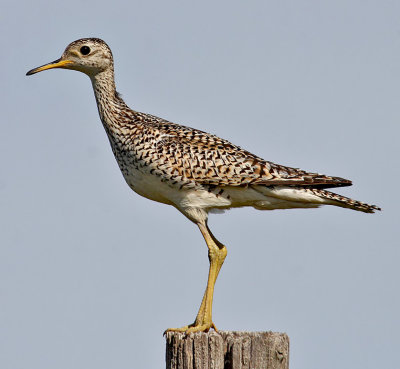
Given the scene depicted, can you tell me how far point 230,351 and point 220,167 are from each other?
14.6 ft

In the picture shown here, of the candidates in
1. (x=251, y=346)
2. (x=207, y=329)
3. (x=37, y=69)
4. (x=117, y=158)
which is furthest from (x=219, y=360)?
(x=37, y=69)

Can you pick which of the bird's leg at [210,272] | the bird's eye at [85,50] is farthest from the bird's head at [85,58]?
the bird's leg at [210,272]

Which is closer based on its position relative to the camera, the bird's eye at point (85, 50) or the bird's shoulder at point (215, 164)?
the bird's shoulder at point (215, 164)

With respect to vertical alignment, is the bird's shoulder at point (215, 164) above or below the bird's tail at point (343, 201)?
above

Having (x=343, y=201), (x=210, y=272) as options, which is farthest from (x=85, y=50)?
(x=343, y=201)

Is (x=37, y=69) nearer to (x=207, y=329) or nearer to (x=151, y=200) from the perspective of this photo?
(x=151, y=200)

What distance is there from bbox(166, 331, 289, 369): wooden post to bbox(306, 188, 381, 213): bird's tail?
419 cm

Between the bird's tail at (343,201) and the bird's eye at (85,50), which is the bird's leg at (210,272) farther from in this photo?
the bird's eye at (85,50)

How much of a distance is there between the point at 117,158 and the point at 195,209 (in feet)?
5.11

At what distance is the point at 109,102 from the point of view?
46.8 feet

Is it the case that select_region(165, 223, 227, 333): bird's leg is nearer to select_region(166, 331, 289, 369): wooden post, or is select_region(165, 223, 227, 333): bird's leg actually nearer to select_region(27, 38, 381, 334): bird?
select_region(27, 38, 381, 334): bird

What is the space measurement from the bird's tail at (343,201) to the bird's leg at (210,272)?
1676mm

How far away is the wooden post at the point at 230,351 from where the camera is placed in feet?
30.1

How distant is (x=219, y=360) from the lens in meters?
9.41
